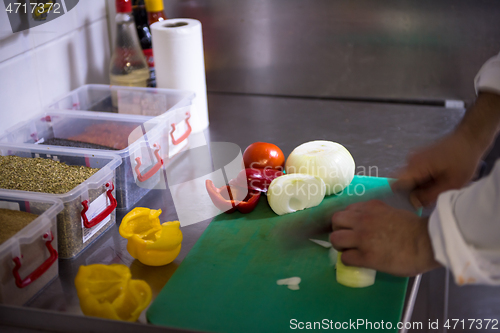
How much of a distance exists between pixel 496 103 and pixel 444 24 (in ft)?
2.11

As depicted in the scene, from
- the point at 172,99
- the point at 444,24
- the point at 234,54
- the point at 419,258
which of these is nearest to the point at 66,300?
the point at 419,258

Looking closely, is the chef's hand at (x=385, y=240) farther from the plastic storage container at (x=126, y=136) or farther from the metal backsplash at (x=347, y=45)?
the metal backsplash at (x=347, y=45)

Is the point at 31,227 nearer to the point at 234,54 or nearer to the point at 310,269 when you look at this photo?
the point at 310,269

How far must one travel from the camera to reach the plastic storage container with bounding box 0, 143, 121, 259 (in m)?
0.77

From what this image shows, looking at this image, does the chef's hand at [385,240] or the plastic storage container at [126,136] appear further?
the plastic storage container at [126,136]

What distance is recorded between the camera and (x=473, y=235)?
52cm

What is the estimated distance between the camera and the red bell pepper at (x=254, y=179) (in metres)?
0.94

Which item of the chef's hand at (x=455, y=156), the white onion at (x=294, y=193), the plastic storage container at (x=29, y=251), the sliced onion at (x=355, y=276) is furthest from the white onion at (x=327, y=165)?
the plastic storage container at (x=29, y=251)

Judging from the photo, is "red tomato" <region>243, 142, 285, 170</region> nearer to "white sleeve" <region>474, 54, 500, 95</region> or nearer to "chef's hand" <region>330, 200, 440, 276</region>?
"chef's hand" <region>330, 200, 440, 276</region>

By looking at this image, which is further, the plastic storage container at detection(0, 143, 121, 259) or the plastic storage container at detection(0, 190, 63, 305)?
the plastic storage container at detection(0, 143, 121, 259)

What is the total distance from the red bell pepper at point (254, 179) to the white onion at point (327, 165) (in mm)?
55

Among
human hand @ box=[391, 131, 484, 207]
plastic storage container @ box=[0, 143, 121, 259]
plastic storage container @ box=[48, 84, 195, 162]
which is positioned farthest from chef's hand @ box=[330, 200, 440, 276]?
plastic storage container @ box=[48, 84, 195, 162]

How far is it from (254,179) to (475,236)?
1.62ft

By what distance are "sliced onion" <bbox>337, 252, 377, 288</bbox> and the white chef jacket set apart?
168 millimetres
